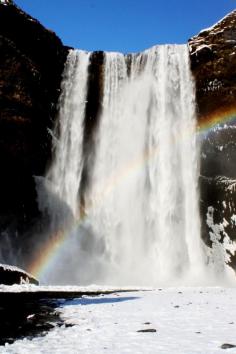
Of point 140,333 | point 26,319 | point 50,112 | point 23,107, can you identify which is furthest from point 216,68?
point 140,333

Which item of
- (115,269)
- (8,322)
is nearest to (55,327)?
(8,322)

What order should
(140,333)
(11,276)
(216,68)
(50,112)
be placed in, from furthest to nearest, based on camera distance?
(50,112), (216,68), (11,276), (140,333)

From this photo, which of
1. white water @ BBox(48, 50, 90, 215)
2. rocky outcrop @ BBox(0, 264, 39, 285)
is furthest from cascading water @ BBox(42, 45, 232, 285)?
rocky outcrop @ BBox(0, 264, 39, 285)

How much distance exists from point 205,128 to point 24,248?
1838 cm

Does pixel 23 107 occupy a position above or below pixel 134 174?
above

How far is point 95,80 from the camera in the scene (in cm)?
4006

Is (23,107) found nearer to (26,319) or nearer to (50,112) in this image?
(50,112)

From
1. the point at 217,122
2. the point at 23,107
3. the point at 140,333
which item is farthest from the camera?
the point at 217,122

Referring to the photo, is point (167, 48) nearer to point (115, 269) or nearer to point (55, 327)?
point (115, 269)

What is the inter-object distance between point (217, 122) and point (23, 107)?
1640cm

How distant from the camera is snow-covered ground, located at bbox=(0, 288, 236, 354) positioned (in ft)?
24.5

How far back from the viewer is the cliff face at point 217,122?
36.7 meters

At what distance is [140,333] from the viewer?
29.1 ft

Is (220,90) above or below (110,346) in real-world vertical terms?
above
